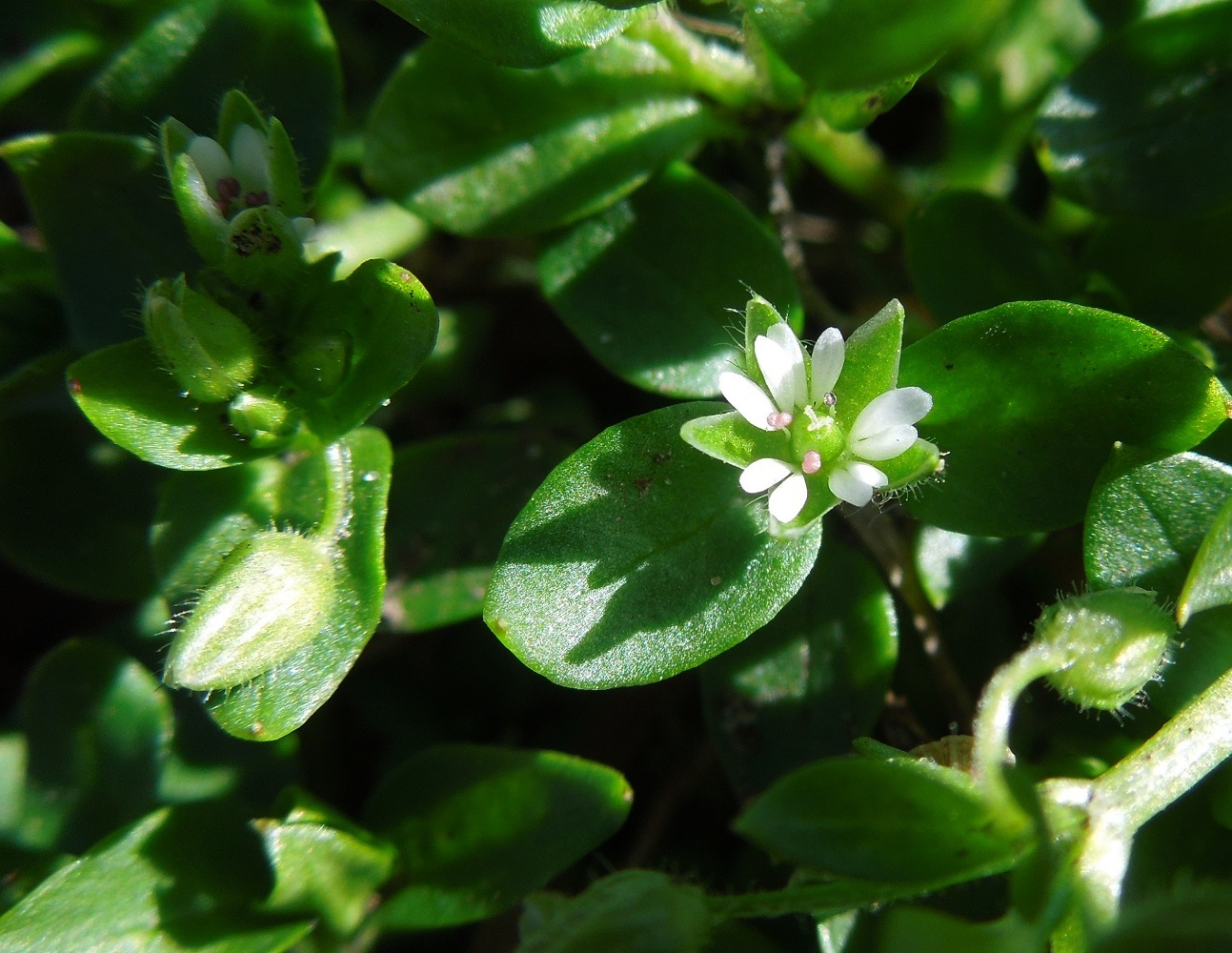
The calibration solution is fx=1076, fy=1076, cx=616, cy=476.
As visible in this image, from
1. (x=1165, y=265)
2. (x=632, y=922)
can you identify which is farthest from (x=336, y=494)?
(x=1165, y=265)

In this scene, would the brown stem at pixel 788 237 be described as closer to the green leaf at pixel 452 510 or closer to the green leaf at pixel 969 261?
the green leaf at pixel 969 261

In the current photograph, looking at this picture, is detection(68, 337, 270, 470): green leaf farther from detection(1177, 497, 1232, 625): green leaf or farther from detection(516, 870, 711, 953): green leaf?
detection(1177, 497, 1232, 625): green leaf

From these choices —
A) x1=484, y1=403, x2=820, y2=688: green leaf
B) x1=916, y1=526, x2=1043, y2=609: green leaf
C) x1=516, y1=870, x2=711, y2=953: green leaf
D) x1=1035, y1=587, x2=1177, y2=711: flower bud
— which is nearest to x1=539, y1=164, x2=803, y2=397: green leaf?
x1=484, y1=403, x2=820, y2=688: green leaf

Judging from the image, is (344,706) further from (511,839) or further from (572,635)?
(572,635)

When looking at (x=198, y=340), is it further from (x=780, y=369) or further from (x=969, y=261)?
(x=969, y=261)

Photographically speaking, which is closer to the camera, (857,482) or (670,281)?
(857,482)

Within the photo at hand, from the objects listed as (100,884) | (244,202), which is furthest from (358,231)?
(100,884)
